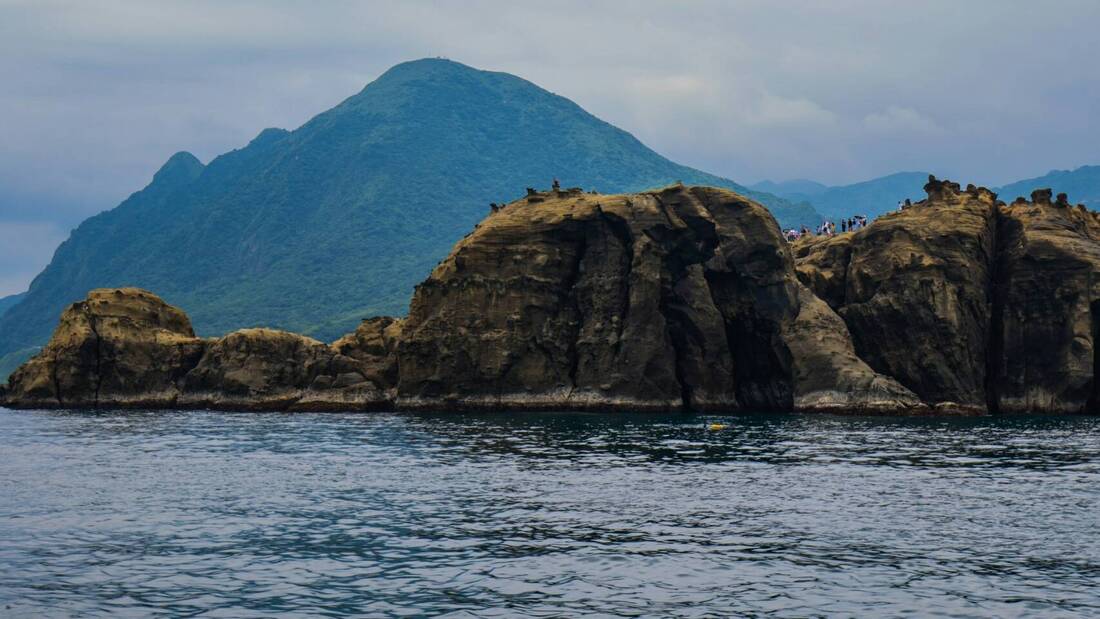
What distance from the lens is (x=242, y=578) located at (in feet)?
126

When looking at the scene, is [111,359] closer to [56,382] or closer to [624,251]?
[56,382]

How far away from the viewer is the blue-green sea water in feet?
117

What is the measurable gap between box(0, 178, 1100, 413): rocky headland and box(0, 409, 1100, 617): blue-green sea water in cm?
2959

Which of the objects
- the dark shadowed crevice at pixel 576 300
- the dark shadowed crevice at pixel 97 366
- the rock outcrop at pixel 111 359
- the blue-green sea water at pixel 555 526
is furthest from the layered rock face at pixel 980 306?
the dark shadowed crevice at pixel 97 366

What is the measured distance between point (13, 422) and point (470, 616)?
93.6 meters

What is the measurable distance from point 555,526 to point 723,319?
78463 millimetres

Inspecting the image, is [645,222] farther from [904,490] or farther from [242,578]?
[242,578]

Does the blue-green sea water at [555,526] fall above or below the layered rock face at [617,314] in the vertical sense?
below

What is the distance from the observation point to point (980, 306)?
118 m

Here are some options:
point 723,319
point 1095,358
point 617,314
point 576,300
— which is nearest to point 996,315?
point 1095,358

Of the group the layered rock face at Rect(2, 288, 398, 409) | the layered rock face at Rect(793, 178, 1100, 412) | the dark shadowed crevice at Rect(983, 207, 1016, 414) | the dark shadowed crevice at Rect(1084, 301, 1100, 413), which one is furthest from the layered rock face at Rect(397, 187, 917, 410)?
the dark shadowed crevice at Rect(1084, 301, 1100, 413)

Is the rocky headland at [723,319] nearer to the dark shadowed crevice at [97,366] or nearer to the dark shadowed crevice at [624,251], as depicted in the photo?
the dark shadowed crevice at [624,251]

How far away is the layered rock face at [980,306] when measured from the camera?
11375 centimetres

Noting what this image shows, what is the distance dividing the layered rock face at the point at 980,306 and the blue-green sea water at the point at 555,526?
28.7 m
